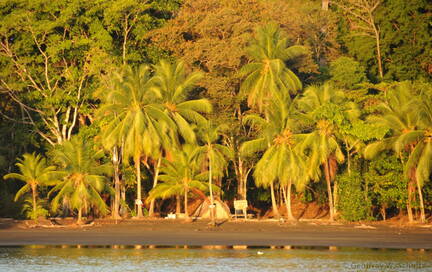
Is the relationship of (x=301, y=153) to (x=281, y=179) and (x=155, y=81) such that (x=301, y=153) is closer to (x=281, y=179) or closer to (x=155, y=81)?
(x=281, y=179)

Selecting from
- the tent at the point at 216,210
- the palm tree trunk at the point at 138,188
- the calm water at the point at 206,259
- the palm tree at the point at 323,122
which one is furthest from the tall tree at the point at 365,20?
the calm water at the point at 206,259

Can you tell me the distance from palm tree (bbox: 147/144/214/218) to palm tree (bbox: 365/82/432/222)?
322 inches

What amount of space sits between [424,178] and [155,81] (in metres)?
13.5

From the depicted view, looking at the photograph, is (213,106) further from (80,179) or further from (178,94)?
(80,179)

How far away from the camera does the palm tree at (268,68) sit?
46500 mm

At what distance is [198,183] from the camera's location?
44.9m

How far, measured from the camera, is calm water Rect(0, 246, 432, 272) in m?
26.8

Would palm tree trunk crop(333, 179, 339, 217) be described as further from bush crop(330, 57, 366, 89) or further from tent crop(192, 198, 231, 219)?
bush crop(330, 57, 366, 89)

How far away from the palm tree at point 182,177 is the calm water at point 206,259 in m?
12.3

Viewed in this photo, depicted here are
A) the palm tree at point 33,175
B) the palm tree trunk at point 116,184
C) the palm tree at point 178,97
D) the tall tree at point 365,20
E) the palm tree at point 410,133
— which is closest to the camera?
the palm tree at point 410,133

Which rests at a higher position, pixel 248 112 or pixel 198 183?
pixel 248 112

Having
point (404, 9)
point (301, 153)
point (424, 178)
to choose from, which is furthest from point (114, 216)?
point (404, 9)

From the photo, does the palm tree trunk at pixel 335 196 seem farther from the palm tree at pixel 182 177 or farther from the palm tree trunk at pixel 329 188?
the palm tree at pixel 182 177

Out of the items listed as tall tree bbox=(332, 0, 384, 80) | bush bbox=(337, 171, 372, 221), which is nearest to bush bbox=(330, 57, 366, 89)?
tall tree bbox=(332, 0, 384, 80)
